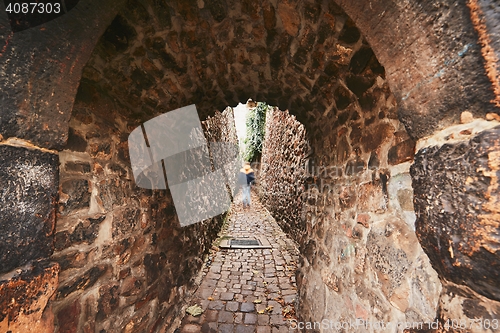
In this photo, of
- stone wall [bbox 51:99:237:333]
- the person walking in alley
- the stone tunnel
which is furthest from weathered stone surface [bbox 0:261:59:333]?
the person walking in alley

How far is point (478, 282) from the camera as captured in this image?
56 centimetres

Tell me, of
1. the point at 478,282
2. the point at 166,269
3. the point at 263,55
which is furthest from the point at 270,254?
the point at 478,282

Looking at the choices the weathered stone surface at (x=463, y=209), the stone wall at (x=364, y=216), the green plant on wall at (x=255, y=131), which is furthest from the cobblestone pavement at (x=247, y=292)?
the green plant on wall at (x=255, y=131)

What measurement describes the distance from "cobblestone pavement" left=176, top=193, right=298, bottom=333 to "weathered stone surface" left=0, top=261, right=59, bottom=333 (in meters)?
1.84

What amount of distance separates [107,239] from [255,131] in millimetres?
9458

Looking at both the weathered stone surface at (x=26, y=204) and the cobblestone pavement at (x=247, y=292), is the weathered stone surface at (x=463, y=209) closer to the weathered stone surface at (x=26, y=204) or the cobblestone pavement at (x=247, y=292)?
the weathered stone surface at (x=26, y=204)

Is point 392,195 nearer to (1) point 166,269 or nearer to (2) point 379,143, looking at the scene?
(2) point 379,143

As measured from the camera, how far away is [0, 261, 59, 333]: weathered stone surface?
710mm

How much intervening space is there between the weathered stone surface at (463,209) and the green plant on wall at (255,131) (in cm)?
852

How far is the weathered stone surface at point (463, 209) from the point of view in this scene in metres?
0.51

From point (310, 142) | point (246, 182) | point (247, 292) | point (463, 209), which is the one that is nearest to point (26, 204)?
point (463, 209)

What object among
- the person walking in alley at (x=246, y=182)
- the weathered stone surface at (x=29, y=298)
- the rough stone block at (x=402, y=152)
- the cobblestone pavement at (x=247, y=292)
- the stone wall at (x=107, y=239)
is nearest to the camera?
the weathered stone surface at (x=29, y=298)

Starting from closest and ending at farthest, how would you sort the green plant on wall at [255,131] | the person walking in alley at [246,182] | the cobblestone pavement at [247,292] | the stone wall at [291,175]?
the cobblestone pavement at [247,292] → the stone wall at [291,175] → the person walking in alley at [246,182] → the green plant on wall at [255,131]

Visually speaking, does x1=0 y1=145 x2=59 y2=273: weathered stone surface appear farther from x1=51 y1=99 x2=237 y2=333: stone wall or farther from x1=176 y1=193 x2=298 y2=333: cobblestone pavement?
x1=176 y1=193 x2=298 y2=333: cobblestone pavement
